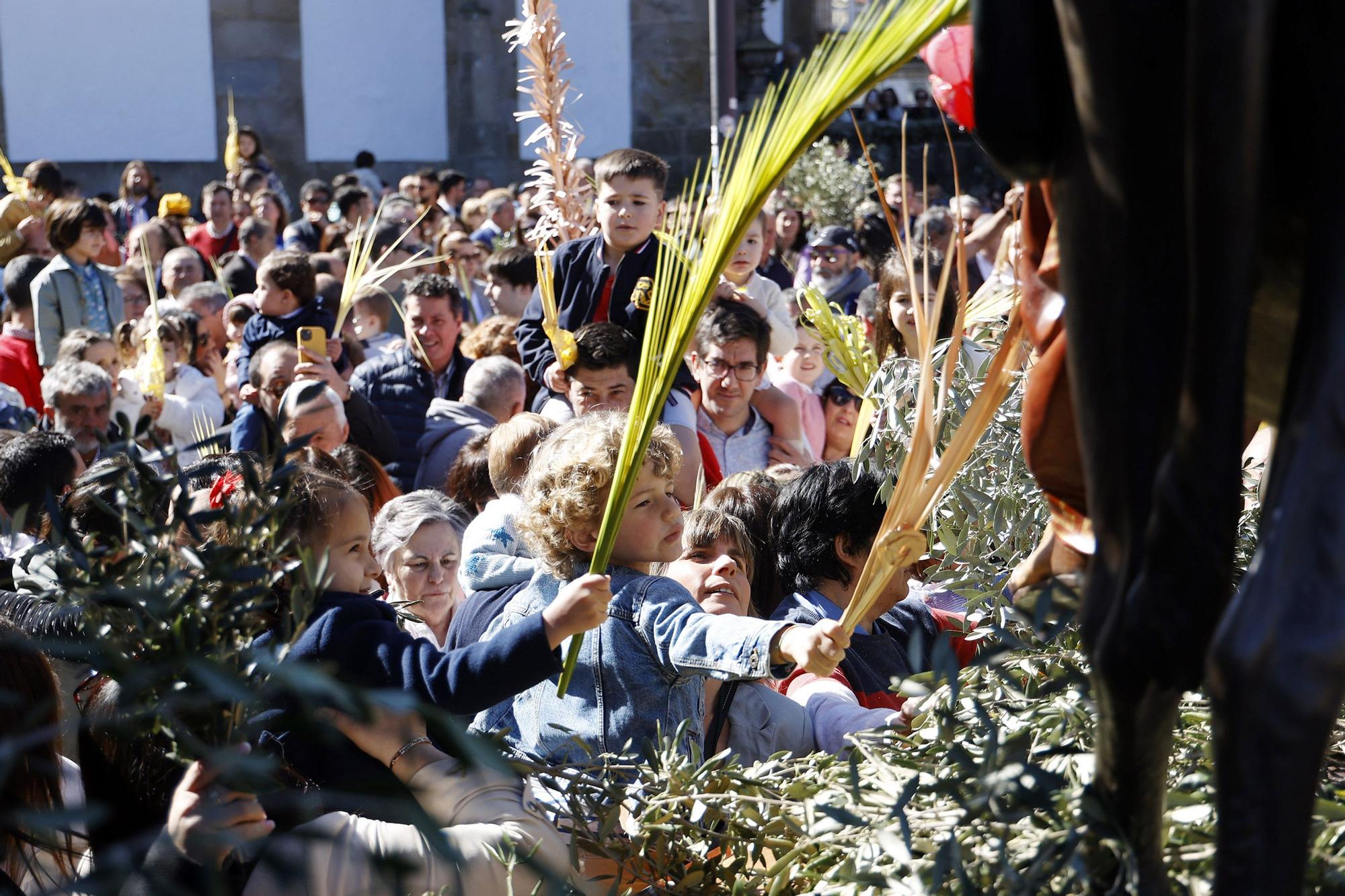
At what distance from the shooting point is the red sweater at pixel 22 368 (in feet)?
19.1

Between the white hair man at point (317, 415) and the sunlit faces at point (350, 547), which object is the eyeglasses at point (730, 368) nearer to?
the white hair man at point (317, 415)

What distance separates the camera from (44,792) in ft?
5.40

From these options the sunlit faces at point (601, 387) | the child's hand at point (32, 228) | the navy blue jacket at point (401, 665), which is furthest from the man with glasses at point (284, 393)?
the child's hand at point (32, 228)

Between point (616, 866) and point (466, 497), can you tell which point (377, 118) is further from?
point (616, 866)

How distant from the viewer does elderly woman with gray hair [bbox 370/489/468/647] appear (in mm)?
3299

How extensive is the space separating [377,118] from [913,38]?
643 inches

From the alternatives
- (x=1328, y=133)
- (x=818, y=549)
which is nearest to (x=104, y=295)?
(x=818, y=549)

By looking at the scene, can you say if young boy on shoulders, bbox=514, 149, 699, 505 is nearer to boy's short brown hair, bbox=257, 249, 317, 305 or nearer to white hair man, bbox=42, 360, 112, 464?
white hair man, bbox=42, 360, 112, 464

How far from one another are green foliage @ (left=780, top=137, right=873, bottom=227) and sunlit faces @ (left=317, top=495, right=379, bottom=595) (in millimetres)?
8887

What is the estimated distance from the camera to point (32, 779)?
1594mm

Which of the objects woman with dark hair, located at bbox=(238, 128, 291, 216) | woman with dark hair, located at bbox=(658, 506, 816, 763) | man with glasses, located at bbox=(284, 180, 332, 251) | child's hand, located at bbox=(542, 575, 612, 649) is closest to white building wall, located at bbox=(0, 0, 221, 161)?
woman with dark hair, located at bbox=(238, 128, 291, 216)

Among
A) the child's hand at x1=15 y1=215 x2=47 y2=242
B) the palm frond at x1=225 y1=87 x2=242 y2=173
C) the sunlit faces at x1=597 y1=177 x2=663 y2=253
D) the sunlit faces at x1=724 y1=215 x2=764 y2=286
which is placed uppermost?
the palm frond at x1=225 y1=87 x2=242 y2=173

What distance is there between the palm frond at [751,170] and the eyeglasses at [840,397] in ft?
9.83

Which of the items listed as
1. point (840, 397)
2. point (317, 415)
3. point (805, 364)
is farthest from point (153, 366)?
point (840, 397)
